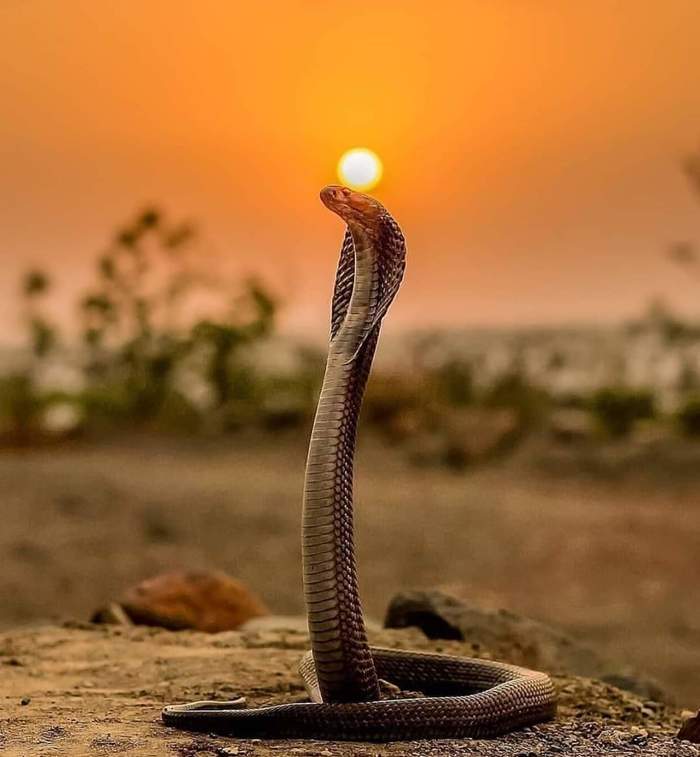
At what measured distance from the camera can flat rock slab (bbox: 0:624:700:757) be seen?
4523 mm

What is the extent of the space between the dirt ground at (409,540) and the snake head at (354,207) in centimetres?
544

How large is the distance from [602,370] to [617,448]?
7.65 meters

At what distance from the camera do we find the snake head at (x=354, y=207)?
14.9 ft

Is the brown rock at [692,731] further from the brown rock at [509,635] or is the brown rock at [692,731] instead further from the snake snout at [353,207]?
the snake snout at [353,207]

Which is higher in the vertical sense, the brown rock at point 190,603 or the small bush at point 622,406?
the small bush at point 622,406

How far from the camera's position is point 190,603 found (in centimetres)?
824

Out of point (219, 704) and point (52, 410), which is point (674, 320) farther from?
point (219, 704)

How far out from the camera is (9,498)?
51.5 feet

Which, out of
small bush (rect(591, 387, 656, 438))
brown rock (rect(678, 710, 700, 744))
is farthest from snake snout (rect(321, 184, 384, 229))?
small bush (rect(591, 387, 656, 438))

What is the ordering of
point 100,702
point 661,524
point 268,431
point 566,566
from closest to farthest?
point 100,702 < point 566,566 < point 661,524 < point 268,431

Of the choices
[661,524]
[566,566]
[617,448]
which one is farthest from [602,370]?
[566,566]

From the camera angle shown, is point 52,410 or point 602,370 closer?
point 52,410

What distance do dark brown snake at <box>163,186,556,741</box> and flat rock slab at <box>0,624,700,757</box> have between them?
10cm

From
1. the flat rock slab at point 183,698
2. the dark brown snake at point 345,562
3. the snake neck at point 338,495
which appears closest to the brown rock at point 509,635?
the flat rock slab at point 183,698
